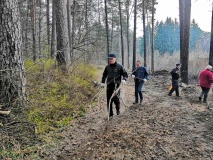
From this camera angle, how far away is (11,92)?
16.7ft

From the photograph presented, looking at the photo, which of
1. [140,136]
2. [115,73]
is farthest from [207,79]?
[140,136]

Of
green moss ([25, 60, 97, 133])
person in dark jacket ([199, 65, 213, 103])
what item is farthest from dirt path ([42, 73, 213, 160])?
person in dark jacket ([199, 65, 213, 103])

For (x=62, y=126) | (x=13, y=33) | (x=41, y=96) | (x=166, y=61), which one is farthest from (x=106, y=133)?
(x=166, y=61)

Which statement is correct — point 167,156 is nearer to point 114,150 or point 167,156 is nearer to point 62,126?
point 114,150

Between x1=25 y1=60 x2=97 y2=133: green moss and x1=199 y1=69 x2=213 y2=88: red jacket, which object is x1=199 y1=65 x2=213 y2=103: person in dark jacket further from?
x1=25 y1=60 x2=97 y2=133: green moss

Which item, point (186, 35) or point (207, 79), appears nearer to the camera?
point (207, 79)

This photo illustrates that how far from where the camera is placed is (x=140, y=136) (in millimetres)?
5273

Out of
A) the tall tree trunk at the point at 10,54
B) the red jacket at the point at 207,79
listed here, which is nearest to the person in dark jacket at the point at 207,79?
the red jacket at the point at 207,79

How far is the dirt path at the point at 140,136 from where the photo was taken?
4.50m

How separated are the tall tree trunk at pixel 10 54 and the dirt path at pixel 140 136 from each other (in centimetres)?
172

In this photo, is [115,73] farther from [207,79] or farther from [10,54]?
[207,79]

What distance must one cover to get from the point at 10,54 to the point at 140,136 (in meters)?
4.02

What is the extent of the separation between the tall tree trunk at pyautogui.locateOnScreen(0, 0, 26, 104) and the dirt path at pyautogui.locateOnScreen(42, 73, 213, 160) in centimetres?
172

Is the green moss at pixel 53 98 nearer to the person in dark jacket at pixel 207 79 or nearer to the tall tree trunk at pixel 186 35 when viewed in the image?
the person in dark jacket at pixel 207 79
